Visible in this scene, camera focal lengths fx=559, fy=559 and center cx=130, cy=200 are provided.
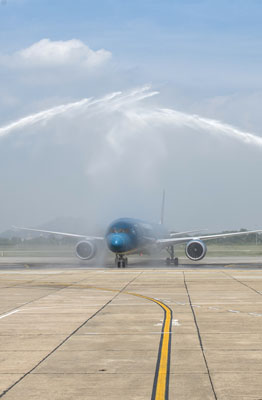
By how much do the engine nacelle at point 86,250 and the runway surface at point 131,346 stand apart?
30.5 m

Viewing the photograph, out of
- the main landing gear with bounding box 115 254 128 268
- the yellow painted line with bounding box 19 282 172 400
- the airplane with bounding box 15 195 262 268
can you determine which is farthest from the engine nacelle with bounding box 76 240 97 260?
the yellow painted line with bounding box 19 282 172 400

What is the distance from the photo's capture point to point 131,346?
12484 mm

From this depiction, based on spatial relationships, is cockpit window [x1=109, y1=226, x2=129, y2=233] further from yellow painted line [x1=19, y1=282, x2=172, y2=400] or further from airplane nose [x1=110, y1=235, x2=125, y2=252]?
yellow painted line [x1=19, y1=282, x2=172, y2=400]

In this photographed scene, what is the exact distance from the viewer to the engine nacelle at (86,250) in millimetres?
54594

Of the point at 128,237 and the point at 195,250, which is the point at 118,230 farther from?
the point at 195,250

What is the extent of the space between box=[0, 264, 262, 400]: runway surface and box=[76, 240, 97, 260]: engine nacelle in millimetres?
30543

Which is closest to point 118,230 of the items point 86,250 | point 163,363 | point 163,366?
point 86,250

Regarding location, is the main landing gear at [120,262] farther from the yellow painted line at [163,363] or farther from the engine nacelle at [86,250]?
the yellow painted line at [163,363]

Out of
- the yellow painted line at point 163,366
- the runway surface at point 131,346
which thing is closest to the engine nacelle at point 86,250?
the runway surface at point 131,346

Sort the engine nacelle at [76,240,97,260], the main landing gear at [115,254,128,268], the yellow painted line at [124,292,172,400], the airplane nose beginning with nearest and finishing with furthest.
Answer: the yellow painted line at [124,292,172,400] < the airplane nose < the main landing gear at [115,254,128,268] < the engine nacelle at [76,240,97,260]

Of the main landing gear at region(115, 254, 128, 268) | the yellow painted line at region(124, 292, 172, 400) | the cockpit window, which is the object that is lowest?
the yellow painted line at region(124, 292, 172, 400)

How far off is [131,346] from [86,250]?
42.4m

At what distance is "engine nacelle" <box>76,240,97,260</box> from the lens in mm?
54594

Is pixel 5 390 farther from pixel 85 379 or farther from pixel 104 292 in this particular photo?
pixel 104 292
